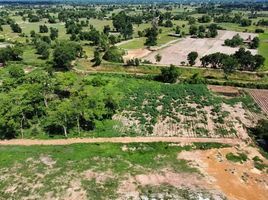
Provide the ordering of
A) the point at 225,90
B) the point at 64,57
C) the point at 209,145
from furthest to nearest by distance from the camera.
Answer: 1. the point at 64,57
2. the point at 225,90
3. the point at 209,145

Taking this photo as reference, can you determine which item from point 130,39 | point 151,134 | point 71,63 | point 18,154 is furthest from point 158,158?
point 130,39

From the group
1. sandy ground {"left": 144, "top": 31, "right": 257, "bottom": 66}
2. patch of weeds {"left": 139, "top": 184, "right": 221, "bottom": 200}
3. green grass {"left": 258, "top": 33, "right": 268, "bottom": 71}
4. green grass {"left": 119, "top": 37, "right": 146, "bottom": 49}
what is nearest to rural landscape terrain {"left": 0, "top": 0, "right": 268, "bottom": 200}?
patch of weeds {"left": 139, "top": 184, "right": 221, "bottom": 200}

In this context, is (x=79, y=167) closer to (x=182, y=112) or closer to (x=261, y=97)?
(x=182, y=112)

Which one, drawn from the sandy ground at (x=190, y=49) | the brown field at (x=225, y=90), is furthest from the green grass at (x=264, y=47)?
Answer: the brown field at (x=225, y=90)

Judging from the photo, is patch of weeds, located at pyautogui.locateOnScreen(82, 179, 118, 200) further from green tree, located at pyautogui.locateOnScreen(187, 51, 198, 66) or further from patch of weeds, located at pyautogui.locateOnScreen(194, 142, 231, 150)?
green tree, located at pyautogui.locateOnScreen(187, 51, 198, 66)

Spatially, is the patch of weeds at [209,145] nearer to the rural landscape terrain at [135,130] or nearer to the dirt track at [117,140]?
the rural landscape terrain at [135,130]

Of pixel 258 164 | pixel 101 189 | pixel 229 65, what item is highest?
pixel 101 189

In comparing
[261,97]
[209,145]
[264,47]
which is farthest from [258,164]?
[264,47]
